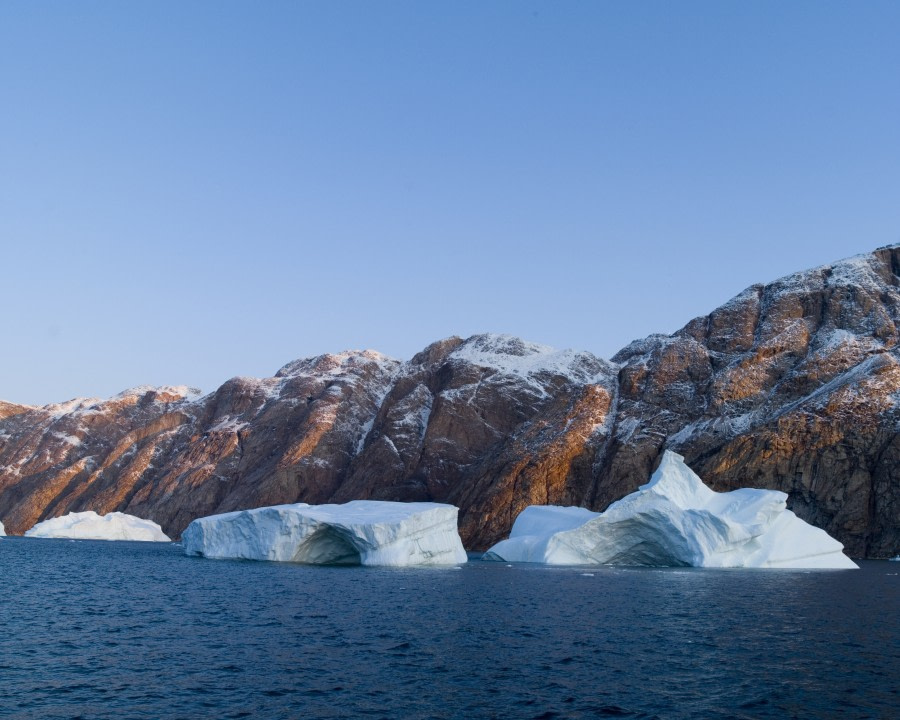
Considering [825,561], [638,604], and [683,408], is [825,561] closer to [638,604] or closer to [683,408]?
[638,604]


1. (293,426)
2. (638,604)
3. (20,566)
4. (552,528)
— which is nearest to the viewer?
(638,604)

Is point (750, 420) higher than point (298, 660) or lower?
higher

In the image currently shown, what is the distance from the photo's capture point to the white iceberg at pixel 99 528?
134 m

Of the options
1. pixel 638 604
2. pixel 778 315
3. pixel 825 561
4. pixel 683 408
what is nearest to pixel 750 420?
pixel 683 408

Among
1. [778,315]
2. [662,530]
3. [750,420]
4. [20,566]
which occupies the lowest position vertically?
[20,566]

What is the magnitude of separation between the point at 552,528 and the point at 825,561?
24.9 metres

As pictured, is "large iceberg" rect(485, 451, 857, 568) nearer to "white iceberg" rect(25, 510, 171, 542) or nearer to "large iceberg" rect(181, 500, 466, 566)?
"large iceberg" rect(181, 500, 466, 566)

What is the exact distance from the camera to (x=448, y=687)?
23.3m

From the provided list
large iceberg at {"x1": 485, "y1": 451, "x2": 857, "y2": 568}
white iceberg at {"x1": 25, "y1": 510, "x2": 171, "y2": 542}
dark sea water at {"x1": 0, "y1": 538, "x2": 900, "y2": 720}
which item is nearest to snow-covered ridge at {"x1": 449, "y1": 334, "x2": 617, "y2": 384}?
white iceberg at {"x1": 25, "y1": 510, "x2": 171, "y2": 542}

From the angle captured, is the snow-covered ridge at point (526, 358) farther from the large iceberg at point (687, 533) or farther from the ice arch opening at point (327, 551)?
the ice arch opening at point (327, 551)

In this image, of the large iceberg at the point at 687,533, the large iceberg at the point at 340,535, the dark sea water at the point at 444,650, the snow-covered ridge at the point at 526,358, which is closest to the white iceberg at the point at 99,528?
the large iceberg at the point at 340,535

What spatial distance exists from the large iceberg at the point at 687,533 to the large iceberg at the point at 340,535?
11549 mm

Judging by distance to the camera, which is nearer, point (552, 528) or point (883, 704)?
point (883, 704)

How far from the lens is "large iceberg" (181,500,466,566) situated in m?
65.8
